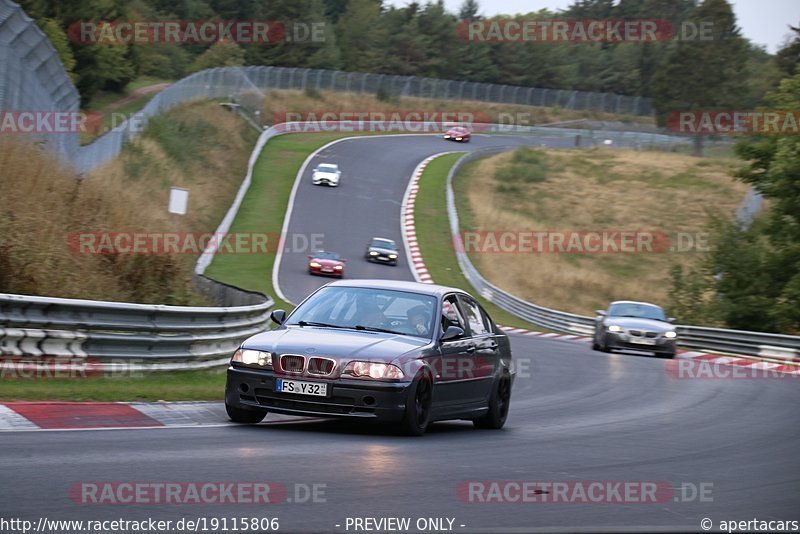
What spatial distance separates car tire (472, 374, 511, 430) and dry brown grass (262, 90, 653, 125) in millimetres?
63404

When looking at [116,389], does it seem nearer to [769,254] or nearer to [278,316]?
[278,316]

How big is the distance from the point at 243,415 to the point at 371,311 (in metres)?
1.60

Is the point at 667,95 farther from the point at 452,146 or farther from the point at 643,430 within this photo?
the point at 643,430

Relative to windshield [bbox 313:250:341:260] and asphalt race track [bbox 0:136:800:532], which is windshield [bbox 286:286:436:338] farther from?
windshield [bbox 313:250:341:260]

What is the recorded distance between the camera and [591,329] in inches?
1451

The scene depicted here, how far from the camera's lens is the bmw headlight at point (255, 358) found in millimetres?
10117

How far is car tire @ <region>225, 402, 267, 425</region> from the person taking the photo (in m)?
10.3

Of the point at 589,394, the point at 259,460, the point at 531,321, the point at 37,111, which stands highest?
the point at 37,111

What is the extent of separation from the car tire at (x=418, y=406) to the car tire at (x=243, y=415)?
1262 millimetres

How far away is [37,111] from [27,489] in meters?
16.7

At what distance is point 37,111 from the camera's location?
22.0 metres

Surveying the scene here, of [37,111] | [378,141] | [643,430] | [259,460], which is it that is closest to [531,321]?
[37,111]
